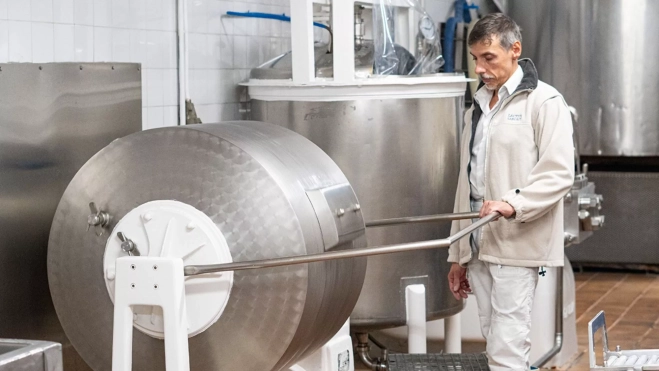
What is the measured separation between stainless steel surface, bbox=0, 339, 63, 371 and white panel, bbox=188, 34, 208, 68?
212 cm

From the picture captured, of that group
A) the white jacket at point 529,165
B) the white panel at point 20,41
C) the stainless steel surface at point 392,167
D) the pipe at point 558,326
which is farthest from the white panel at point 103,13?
the pipe at point 558,326

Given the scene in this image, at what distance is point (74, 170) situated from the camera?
134 inches

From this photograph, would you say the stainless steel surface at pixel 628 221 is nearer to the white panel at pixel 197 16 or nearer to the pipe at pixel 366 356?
the pipe at pixel 366 356

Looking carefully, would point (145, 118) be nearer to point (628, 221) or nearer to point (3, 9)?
point (3, 9)

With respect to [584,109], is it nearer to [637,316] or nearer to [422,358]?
[637,316]

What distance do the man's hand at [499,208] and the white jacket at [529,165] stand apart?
58 mm

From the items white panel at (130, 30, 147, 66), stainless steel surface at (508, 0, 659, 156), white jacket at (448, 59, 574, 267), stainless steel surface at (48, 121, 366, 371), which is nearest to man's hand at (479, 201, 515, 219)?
white jacket at (448, 59, 574, 267)

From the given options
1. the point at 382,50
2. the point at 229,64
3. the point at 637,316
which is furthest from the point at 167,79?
the point at 637,316

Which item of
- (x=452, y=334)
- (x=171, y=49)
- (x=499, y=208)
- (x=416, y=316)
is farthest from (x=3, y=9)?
(x=452, y=334)

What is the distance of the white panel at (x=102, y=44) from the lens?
11.6 feet

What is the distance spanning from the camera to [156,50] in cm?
388

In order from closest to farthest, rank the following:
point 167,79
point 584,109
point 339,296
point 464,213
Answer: point 339,296 → point 464,213 → point 167,79 → point 584,109

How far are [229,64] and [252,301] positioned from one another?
1.87 meters

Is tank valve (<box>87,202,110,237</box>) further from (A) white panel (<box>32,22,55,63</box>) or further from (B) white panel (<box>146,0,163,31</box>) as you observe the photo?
(B) white panel (<box>146,0,163,31</box>)
